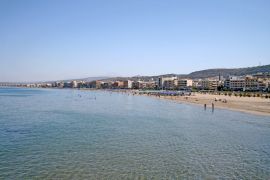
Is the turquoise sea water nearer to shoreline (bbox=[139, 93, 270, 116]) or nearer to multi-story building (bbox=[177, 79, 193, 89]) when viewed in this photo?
shoreline (bbox=[139, 93, 270, 116])

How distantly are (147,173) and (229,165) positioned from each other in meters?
3.90

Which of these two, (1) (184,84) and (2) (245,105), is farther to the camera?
(1) (184,84)

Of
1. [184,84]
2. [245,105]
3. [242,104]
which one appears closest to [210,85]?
[184,84]

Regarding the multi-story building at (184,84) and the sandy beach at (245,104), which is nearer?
the sandy beach at (245,104)

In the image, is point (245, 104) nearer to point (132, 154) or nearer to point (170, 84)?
point (132, 154)

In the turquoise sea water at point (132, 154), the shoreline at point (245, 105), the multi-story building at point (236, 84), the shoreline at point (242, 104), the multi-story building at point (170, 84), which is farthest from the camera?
the multi-story building at point (170, 84)

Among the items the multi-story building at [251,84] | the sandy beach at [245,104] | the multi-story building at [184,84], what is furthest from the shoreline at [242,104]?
the multi-story building at [184,84]

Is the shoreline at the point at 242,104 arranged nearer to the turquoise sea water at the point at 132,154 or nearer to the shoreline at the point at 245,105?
the shoreline at the point at 245,105

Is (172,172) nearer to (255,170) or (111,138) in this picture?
(255,170)

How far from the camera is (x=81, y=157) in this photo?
542 inches

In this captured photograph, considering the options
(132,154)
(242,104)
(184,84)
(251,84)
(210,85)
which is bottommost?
(210,85)

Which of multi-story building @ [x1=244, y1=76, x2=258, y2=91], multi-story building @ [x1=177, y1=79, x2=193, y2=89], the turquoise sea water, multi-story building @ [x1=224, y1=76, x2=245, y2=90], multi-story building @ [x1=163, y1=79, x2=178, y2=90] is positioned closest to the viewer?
the turquoise sea water

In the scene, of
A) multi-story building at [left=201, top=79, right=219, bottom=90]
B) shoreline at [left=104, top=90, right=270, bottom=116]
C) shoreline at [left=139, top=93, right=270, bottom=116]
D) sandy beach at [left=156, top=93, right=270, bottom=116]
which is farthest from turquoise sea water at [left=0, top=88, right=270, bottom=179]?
multi-story building at [left=201, top=79, right=219, bottom=90]

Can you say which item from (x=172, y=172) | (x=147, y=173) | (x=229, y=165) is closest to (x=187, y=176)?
(x=172, y=172)
